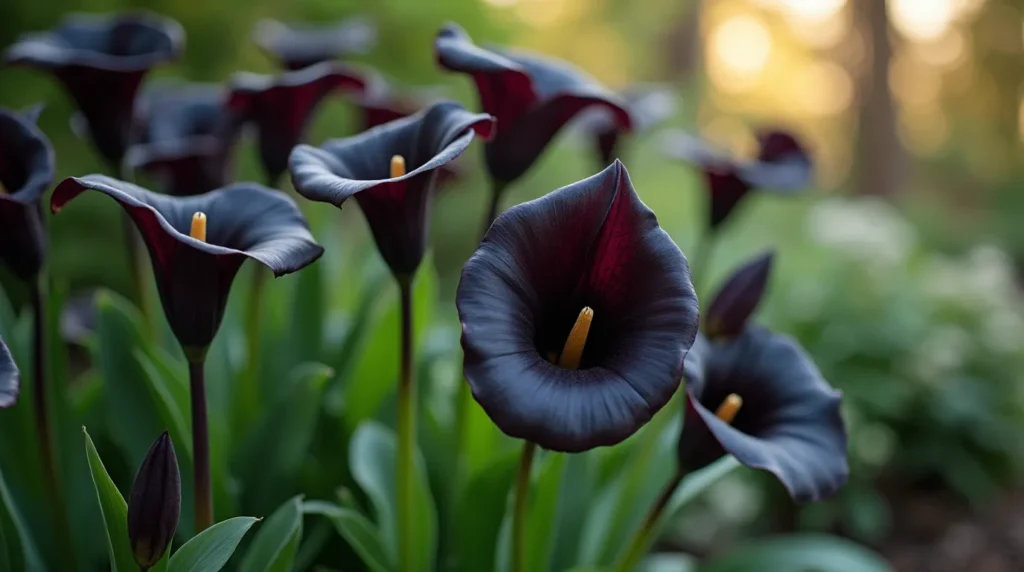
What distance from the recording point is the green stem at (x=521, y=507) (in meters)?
0.77

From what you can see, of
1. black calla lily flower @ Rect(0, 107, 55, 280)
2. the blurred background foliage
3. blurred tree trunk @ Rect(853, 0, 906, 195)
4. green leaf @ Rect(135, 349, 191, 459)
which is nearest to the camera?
black calla lily flower @ Rect(0, 107, 55, 280)

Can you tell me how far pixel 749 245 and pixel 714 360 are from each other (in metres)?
2.33

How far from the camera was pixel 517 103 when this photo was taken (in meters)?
0.91

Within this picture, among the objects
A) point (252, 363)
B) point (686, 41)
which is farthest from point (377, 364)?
point (686, 41)

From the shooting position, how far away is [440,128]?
2.68 feet

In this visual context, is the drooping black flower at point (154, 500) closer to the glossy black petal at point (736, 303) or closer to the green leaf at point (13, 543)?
the green leaf at point (13, 543)

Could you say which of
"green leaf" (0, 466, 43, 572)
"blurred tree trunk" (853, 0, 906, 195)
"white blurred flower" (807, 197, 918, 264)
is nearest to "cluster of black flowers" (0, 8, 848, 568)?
"green leaf" (0, 466, 43, 572)

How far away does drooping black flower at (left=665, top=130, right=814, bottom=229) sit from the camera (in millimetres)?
1189

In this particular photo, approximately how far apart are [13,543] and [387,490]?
0.42 meters

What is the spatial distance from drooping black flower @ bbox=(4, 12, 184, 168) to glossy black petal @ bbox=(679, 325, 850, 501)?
0.79 m

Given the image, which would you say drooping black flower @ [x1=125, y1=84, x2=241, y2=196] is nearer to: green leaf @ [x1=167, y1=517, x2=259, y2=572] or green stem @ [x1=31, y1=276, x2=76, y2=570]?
green stem @ [x1=31, y1=276, x2=76, y2=570]

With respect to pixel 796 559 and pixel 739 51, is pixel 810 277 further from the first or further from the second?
pixel 739 51

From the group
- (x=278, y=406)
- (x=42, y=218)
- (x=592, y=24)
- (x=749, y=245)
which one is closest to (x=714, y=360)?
(x=278, y=406)

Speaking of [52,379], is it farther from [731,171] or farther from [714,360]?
[731,171]
